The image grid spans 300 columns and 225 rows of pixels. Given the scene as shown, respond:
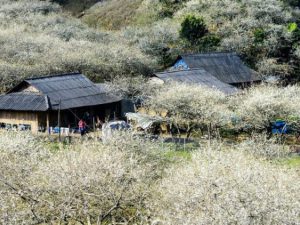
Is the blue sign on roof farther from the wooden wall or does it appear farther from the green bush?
the wooden wall

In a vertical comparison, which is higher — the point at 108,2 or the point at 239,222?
the point at 108,2

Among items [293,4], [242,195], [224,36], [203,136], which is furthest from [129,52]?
[242,195]

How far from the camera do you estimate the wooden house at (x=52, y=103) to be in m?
33.0

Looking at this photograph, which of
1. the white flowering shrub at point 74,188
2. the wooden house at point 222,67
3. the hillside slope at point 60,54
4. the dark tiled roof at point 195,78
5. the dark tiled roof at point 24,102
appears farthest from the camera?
the wooden house at point 222,67

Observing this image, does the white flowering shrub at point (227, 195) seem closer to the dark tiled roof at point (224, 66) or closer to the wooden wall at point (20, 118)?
the wooden wall at point (20, 118)

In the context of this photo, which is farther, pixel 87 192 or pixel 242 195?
pixel 87 192

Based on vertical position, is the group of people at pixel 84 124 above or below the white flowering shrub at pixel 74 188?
below

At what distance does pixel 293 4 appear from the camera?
66750mm

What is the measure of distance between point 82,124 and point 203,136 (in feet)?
25.7

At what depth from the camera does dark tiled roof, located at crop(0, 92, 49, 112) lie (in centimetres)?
3253

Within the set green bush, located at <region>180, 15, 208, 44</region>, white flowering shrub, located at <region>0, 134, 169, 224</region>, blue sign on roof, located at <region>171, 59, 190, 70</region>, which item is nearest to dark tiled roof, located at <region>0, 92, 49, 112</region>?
white flowering shrub, located at <region>0, 134, 169, 224</region>

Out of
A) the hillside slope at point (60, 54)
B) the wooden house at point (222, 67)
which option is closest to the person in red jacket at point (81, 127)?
the hillside slope at point (60, 54)

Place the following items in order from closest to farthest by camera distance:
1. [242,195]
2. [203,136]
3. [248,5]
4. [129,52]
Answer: [242,195] < [203,136] < [129,52] < [248,5]

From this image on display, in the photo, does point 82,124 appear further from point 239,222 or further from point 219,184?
point 239,222
